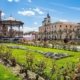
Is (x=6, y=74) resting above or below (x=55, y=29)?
below

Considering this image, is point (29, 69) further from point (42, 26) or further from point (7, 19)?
point (42, 26)

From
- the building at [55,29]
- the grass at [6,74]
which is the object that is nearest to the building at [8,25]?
A: the building at [55,29]

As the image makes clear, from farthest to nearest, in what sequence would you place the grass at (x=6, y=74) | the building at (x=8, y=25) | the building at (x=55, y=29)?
the building at (x=55, y=29), the building at (x=8, y=25), the grass at (x=6, y=74)

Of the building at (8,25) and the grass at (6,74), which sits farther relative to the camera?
the building at (8,25)

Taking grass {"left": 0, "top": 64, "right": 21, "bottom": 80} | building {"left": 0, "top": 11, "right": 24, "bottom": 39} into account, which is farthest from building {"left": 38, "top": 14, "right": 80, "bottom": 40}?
grass {"left": 0, "top": 64, "right": 21, "bottom": 80}

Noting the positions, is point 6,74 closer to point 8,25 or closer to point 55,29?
point 8,25

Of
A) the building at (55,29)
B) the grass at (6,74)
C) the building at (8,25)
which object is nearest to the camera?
the grass at (6,74)

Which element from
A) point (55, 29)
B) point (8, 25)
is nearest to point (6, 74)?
point (8, 25)

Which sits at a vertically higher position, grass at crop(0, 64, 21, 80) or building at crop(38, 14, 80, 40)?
building at crop(38, 14, 80, 40)

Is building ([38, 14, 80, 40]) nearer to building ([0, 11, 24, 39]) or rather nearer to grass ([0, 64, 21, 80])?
building ([0, 11, 24, 39])

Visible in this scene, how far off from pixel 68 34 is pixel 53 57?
199 feet

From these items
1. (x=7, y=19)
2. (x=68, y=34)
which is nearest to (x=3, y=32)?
(x=7, y=19)

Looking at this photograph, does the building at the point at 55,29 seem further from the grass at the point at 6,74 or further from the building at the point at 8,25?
the grass at the point at 6,74

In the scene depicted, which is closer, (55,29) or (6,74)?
(6,74)
